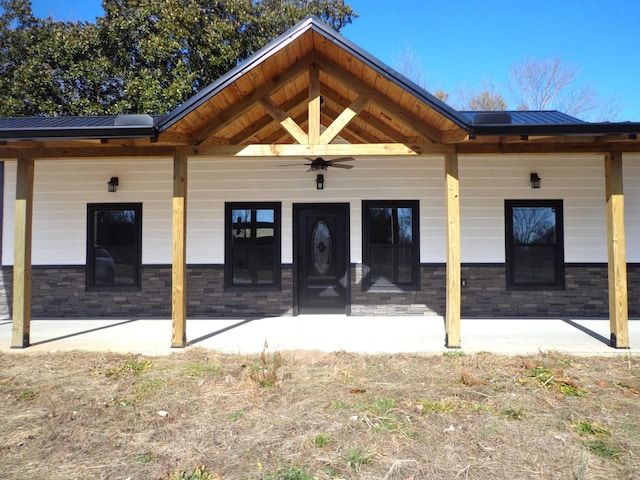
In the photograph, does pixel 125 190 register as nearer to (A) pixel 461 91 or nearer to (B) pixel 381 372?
(B) pixel 381 372

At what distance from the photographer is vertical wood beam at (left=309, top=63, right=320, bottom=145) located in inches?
208

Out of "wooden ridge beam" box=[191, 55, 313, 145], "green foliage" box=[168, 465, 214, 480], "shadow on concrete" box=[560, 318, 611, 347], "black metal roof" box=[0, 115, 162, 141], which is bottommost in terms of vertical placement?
"green foliage" box=[168, 465, 214, 480]

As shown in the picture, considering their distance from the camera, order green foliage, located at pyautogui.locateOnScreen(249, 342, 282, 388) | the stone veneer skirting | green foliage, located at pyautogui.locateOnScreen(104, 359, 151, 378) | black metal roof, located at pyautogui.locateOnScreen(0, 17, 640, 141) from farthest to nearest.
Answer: the stone veneer skirting
black metal roof, located at pyautogui.locateOnScreen(0, 17, 640, 141)
green foliage, located at pyautogui.locateOnScreen(104, 359, 151, 378)
green foliage, located at pyautogui.locateOnScreen(249, 342, 282, 388)

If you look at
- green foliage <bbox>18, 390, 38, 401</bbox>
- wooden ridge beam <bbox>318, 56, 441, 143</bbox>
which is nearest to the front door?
wooden ridge beam <bbox>318, 56, 441, 143</bbox>

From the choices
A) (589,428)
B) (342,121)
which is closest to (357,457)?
(589,428)

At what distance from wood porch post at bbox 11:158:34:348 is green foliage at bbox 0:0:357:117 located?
9.95 meters

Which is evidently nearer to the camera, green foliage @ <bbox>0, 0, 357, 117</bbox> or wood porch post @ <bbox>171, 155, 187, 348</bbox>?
wood porch post @ <bbox>171, 155, 187, 348</bbox>

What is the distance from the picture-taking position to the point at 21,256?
5.61 metres

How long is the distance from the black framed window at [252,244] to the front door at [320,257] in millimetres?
481

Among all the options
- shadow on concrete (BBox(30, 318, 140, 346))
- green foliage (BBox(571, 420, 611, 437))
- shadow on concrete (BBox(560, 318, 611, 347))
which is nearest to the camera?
green foliage (BBox(571, 420, 611, 437))

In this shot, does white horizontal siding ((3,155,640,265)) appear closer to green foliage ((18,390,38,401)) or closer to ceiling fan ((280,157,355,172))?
ceiling fan ((280,157,355,172))

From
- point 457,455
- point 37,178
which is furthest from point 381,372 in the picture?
point 37,178

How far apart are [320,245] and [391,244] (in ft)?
4.73

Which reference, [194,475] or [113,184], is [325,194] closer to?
[113,184]
